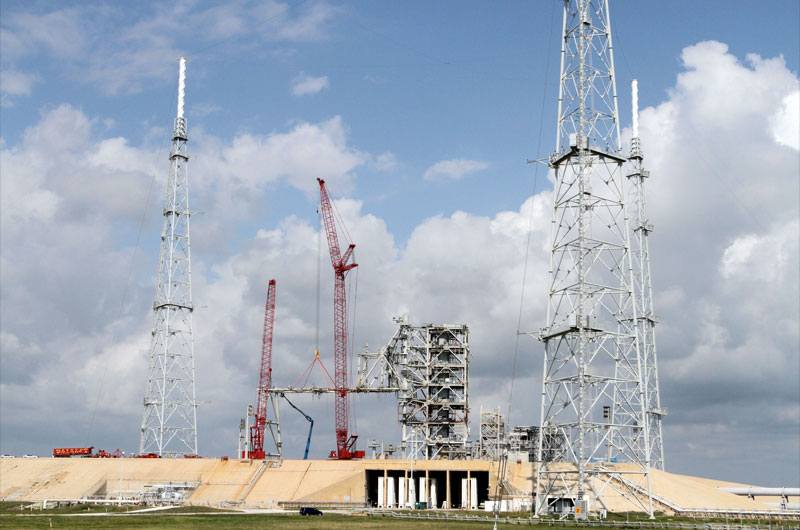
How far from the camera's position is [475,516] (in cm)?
8075

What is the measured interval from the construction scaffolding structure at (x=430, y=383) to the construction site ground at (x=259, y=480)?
1665 centimetres

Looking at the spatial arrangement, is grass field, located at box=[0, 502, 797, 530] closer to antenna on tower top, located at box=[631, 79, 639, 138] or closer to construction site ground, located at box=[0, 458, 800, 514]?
construction site ground, located at box=[0, 458, 800, 514]

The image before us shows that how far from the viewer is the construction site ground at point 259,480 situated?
95019 mm

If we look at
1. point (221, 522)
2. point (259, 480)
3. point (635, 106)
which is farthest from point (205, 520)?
point (635, 106)

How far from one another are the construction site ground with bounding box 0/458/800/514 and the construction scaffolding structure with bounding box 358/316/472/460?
16.7m

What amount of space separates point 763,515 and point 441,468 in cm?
3796

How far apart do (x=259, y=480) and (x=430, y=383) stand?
103 ft

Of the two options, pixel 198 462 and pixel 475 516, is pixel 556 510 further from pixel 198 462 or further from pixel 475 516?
pixel 198 462

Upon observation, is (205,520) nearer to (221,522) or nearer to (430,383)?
(221,522)

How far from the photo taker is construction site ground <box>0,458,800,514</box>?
312 ft

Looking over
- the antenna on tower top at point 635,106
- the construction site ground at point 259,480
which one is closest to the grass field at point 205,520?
the construction site ground at point 259,480

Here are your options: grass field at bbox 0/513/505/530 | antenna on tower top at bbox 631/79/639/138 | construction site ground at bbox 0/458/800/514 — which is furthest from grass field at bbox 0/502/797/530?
antenna on tower top at bbox 631/79/639/138

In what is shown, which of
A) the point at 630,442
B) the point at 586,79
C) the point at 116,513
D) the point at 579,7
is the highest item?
the point at 579,7

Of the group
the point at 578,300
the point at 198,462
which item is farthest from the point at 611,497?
the point at 198,462
